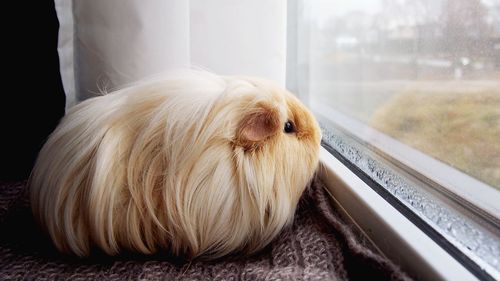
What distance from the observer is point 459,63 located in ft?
1.66

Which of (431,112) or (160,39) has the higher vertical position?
(160,39)

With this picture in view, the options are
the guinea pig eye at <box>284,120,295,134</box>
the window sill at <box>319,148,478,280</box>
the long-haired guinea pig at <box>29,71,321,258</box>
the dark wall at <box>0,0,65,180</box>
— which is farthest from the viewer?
the dark wall at <box>0,0,65,180</box>

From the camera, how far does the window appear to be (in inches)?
17.5

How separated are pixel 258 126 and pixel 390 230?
0.21 metres

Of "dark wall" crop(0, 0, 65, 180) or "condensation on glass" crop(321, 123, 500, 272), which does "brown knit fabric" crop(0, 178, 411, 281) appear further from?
"dark wall" crop(0, 0, 65, 180)

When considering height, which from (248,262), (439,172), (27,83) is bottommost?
(248,262)

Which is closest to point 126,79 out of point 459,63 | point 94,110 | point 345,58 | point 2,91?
point 2,91

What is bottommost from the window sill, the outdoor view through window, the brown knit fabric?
the brown knit fabric

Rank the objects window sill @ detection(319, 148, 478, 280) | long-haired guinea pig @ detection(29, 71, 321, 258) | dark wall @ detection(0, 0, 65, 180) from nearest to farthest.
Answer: window sill @ detection(319, 148, 478, 280) < long-haired guinea pig @ detection(29, 71, 321, 258) < dark wall @ detection(0, 0, 65, 180)

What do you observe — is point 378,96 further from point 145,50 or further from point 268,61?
point 145,50

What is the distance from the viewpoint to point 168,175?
51 centimetres

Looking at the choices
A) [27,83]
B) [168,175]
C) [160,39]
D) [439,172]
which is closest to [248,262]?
[168,175]

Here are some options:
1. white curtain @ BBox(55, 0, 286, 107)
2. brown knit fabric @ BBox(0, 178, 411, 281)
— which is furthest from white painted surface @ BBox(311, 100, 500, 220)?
white curtain @ BBox(55, 0, 286, 107)

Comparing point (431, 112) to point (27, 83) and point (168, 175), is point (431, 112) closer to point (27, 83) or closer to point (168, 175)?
point (168, 175)
